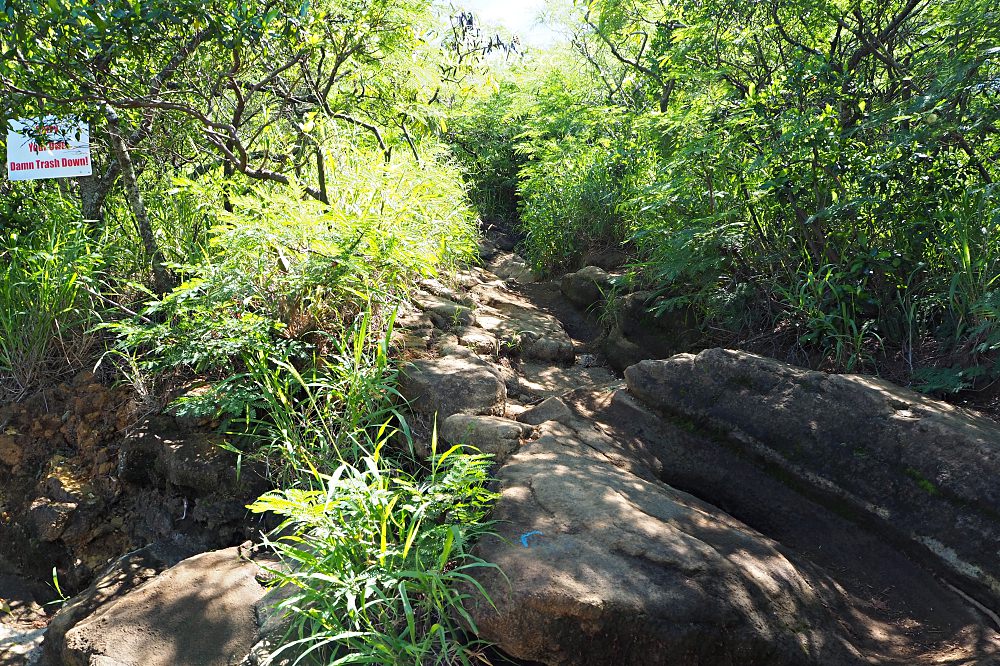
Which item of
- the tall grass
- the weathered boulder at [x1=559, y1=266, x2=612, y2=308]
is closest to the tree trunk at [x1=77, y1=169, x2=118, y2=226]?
the tall grass

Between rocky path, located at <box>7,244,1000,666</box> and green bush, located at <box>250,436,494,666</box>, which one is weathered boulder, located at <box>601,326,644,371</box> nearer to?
rocky path, located at <box>7,244,1000,666</box>

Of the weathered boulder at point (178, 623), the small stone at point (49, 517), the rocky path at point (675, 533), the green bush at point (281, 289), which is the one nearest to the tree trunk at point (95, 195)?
the green bush at point (281, 289)

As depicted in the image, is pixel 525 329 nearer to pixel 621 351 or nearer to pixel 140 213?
pixel 621 351

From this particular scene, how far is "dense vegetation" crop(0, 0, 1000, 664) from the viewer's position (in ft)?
8.96

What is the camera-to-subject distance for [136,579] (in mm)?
3186

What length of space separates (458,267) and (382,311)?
2.36 meters

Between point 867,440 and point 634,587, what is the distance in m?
1.37

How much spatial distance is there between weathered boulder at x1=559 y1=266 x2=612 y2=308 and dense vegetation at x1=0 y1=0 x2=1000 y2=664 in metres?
0.33

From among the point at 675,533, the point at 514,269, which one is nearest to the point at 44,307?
the point at 675,533

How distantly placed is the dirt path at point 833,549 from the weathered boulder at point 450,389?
20cm

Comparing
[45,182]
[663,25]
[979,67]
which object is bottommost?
[45,182]

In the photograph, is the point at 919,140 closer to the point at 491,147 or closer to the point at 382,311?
the point at 382,311

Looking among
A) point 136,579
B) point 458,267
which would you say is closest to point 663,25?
point 458,267

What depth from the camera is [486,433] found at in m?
3.23
